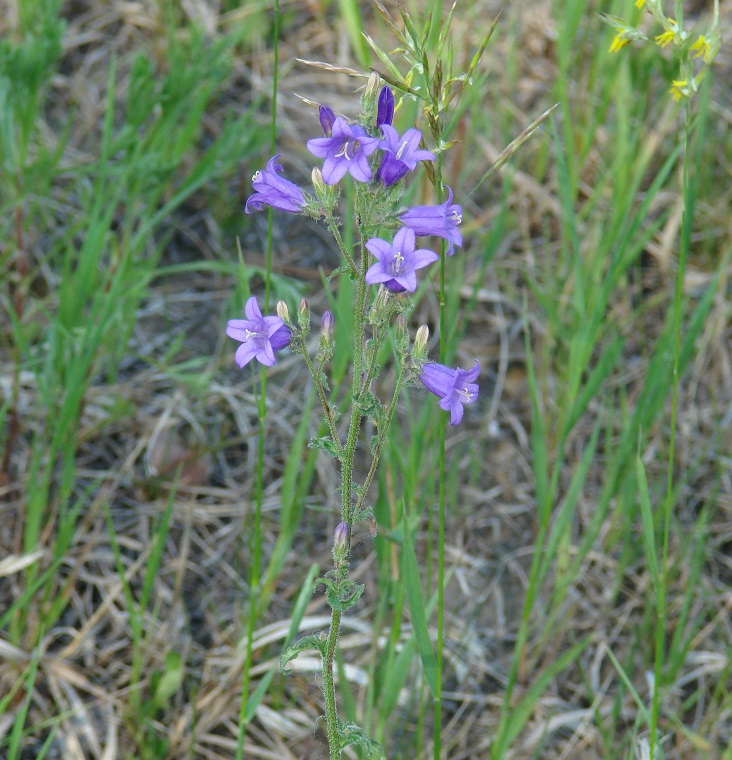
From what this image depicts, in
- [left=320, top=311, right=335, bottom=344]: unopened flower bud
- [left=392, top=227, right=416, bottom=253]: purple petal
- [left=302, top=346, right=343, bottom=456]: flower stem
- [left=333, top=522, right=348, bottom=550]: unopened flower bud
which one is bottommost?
[left=333, top=522, right=348, bottom=550]: unopened flower bud

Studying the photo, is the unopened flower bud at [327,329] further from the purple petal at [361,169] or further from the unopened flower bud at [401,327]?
the purple petal at [361,169]

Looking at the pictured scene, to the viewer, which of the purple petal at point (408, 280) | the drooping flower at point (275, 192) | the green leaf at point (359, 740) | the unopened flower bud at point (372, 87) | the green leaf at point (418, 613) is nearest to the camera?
the purple petal at point (408, 280)

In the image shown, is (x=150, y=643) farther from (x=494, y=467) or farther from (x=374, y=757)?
(x=494, y=467)

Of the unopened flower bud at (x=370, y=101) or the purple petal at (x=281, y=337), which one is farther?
the purple petal at (x=281, y=337)

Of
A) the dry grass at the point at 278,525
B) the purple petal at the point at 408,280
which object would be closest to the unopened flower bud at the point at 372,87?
the purple petal at the point at 408,280

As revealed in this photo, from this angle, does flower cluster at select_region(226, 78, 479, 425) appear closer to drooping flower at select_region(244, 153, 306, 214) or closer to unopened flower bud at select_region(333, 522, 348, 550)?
drooping flower at select_region(244, 153, 306, 214)

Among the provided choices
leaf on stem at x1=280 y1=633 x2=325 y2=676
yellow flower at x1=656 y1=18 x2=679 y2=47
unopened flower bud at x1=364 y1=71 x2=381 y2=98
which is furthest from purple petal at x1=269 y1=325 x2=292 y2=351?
yellow flower at x1=656 y1=18 x2=679 y2=47

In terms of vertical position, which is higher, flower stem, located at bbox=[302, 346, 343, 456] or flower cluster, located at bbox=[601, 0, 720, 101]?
flower cluster, located at bbox=[601, 0, 720, 101]

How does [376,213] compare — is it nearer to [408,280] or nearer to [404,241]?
[404,241]
